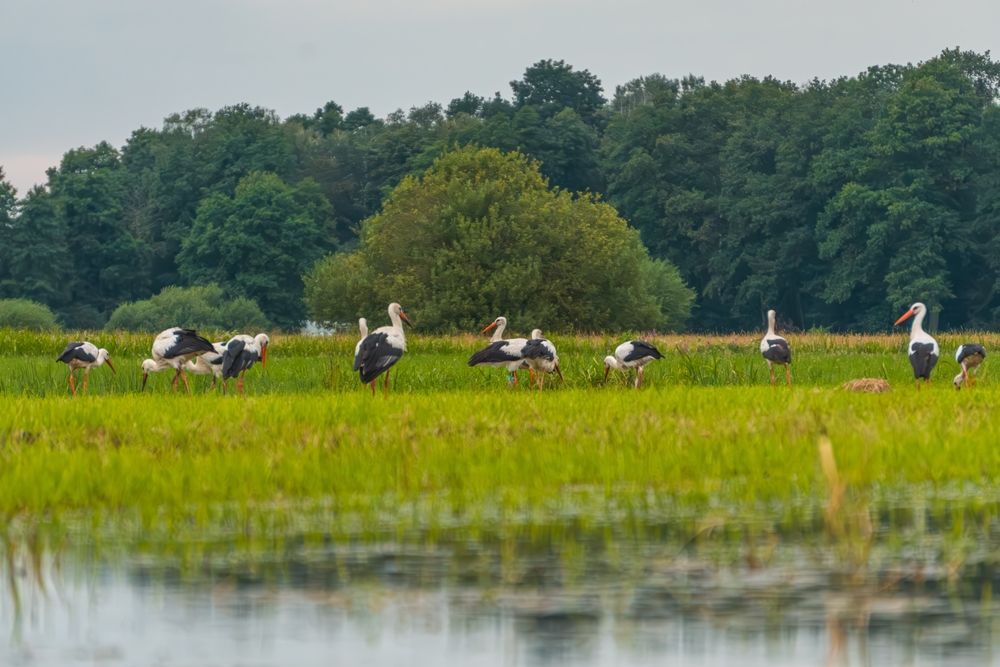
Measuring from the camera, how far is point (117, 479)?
14.2 m

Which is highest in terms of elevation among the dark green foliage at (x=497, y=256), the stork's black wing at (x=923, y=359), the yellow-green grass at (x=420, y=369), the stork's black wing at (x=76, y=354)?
the dark green foliage at (x=497, y=256)

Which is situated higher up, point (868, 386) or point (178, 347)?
point (178, 347)

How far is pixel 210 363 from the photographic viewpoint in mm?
33219

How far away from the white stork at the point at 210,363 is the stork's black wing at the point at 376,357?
3866 millimetres

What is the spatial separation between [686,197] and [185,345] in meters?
103

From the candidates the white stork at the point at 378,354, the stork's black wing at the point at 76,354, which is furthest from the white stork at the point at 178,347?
the white stork at the point at 378,354

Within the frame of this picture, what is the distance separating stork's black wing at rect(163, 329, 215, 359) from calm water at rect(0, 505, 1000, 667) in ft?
66.0

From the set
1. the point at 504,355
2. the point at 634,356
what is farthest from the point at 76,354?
the point at 634,356

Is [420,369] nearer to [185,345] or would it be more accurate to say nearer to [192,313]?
[185,345]

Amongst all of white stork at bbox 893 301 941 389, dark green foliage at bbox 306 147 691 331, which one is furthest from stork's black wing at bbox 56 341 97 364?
dark green foliage at bbox 306 147 691 331

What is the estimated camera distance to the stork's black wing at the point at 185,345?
103 feet

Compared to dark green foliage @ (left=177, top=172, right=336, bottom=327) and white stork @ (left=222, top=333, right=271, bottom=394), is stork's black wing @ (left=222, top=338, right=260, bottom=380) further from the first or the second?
dark green foliage @ (left=177, top=172, right=336, bottom=327)

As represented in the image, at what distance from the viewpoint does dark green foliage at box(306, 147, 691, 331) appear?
8762cm

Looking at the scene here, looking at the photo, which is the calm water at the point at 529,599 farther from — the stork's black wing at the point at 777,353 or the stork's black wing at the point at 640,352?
the stork's black wing at the point at 777,353
